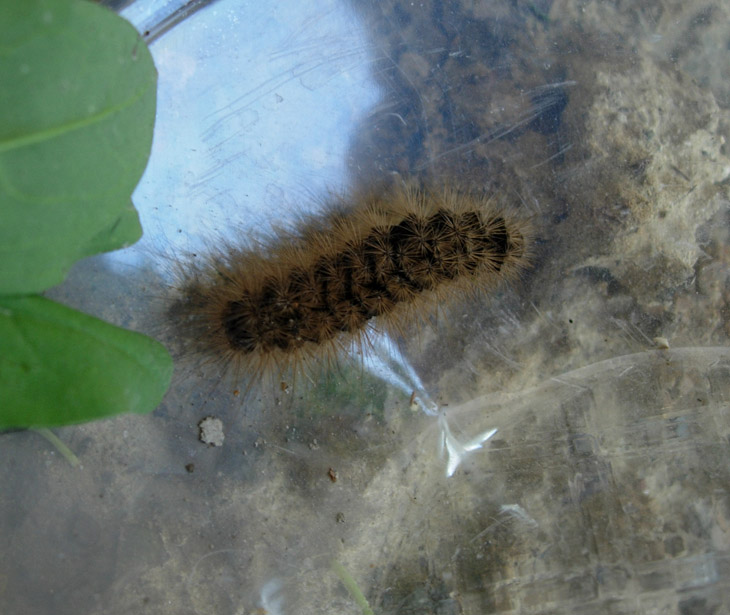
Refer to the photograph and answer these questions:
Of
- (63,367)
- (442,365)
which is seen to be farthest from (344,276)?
(63,367)

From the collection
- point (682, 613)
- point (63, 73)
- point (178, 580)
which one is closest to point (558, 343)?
point (682, 613)

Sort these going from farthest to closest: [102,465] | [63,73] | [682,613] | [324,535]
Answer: [682,613] < [324,535] < [102,465] < [63,73]

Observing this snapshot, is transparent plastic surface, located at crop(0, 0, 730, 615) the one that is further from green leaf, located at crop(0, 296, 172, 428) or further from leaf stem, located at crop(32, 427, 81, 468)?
green leaf, located at crop(0, 296, 172, 428)

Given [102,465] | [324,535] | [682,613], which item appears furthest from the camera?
[682,613]

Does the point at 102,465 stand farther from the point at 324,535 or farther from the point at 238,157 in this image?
the point at 238,157

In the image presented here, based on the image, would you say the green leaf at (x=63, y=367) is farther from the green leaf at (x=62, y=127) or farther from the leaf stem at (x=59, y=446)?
the leaf stem at (x=59, y=446)

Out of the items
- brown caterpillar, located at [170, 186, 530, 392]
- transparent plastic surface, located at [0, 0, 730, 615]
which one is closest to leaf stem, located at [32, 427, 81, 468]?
transparent plastic surface, located at [0, 0, 730, 615]

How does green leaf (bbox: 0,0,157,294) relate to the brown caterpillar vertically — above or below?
above
